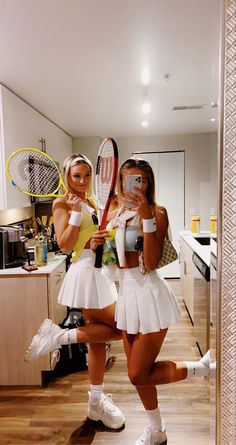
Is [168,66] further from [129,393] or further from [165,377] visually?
[129,393]

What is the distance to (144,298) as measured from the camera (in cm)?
126

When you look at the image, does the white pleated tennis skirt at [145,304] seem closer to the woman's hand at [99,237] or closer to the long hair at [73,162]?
the woman's hand at [99,237]

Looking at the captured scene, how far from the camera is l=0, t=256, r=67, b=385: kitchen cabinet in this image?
2104 millimetres

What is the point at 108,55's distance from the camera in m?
1.81

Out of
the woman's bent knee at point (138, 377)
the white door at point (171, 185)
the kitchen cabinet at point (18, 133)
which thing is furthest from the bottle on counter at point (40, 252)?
the white door at point (171, 185)

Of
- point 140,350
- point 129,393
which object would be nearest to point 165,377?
point 140,350

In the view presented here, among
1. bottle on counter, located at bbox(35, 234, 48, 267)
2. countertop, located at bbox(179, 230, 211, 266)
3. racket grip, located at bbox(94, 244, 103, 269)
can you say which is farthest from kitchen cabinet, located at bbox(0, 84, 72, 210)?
countertop, located at bbox(179, 230, 211, 266)

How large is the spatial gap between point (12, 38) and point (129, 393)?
2074mm

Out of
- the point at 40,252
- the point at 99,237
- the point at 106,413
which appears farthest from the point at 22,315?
the point at 99,237

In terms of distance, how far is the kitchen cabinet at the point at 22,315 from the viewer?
2104mm

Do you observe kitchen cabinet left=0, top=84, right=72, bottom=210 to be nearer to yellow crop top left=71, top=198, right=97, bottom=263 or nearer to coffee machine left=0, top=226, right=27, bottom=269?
coffee machine left=0, top=226, right=27, bottom=269

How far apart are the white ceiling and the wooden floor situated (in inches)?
65.1

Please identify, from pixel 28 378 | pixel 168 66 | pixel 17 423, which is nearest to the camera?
pixel 17 423

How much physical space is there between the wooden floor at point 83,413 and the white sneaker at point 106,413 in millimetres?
37
